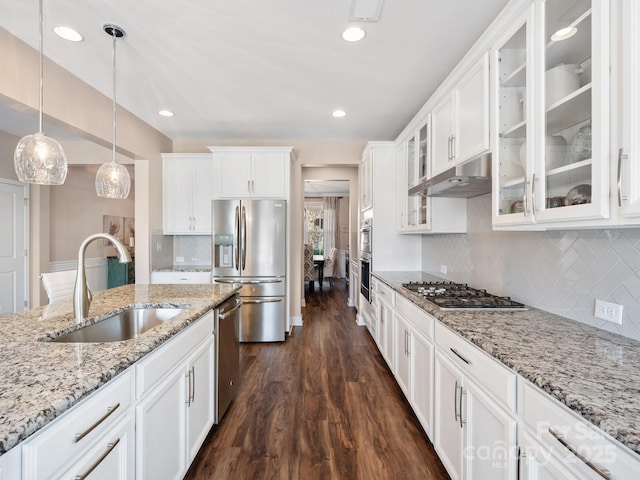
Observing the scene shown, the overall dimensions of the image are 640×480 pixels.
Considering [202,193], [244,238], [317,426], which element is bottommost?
[317,426]

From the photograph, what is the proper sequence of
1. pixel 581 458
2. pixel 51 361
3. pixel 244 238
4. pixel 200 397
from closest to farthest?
pixel 581 458, pixel 51 361, pixel 200 397, pixel 244 238

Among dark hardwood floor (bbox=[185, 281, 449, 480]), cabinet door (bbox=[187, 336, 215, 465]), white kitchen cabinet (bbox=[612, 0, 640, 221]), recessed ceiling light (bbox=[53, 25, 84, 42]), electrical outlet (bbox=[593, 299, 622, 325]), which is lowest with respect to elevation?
dark hardwood floor (bbox=[185, 281, 449, 480])

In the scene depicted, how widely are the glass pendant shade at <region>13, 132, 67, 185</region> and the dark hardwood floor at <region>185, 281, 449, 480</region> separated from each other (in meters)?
1.86

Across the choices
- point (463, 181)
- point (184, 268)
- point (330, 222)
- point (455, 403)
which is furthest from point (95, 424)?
point (330, 222)

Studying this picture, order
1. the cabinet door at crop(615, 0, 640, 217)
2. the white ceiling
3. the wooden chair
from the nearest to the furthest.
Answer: the cabinet door at crop(615, 0, 640, 217) → the white ceiling → the wooden chair

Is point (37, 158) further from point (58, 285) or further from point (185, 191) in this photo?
point (185, 191)

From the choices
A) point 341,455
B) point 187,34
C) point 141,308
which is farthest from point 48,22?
point 341,455

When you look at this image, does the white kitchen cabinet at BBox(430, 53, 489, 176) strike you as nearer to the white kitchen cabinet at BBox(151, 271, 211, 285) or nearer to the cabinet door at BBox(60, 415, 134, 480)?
the cabinet door at BBox(60, 415, 134, 480)

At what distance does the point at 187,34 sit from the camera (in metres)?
Answer: 2.12

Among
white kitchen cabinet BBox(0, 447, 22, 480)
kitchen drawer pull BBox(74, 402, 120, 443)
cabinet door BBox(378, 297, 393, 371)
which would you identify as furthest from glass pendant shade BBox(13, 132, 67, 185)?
cabinet door BBox(378, 297, 393, 371)

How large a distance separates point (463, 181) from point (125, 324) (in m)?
2.28

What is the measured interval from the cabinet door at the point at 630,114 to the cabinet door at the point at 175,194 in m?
4.23

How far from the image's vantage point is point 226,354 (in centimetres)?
221

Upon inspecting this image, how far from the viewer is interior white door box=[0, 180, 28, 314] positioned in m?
4.19
